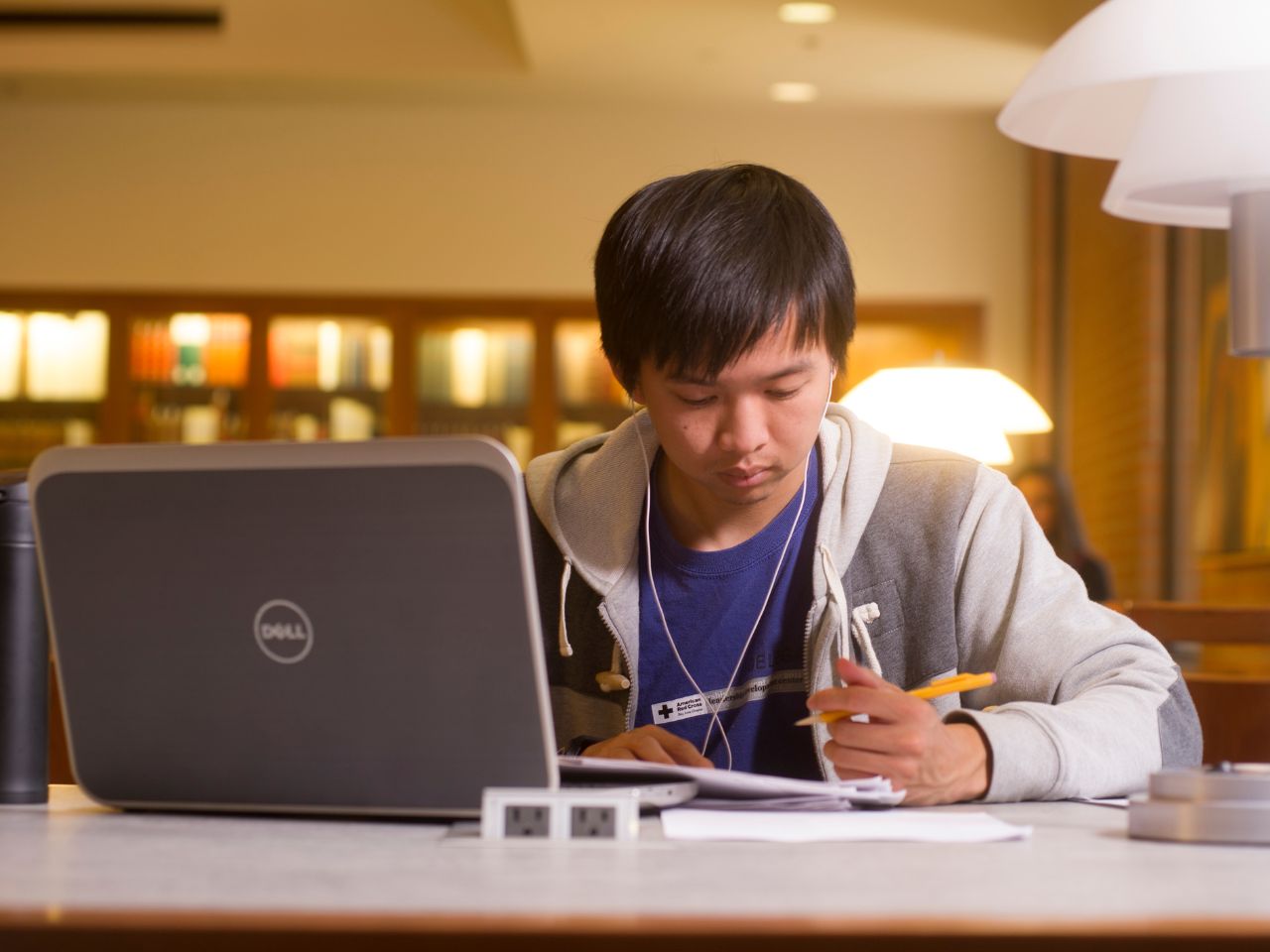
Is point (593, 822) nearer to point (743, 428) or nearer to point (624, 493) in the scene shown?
point (743, 428)

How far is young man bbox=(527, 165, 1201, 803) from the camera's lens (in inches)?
50.0

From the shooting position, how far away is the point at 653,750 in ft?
3.68

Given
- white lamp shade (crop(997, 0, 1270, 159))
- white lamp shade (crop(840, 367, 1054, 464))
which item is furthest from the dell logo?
white lamp shade (crop(840, 367, 1054, 464))

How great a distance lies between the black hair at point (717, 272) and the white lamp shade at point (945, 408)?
6.18 ft

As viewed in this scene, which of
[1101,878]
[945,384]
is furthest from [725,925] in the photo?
[945,384]

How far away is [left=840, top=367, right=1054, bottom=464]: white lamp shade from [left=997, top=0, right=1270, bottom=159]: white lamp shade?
1894 mm

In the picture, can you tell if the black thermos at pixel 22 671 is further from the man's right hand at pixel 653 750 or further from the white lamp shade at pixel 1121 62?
the white lamp shade at pixel 1121 62

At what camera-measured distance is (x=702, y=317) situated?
50.2 inches

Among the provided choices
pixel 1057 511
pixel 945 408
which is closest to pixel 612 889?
pixel 945 408

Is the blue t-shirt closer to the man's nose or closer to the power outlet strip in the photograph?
the man's nose

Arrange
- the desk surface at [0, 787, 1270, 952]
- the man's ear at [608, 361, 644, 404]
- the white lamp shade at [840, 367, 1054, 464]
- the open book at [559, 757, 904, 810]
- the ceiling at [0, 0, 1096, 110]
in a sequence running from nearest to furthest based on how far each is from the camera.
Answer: the desk surface at [0, 787, 1270, 952], the open book at [559, 757, 904, 810], the man's ear at [608, 361, 644, 404], the white lamp shade at [840, 367, 1054, 464], the ceiling at [0, 0, 1096, 110]

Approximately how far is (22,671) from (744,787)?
516 millimetres

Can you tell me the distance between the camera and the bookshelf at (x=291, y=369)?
6.02 m

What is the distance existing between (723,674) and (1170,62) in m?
0.67
